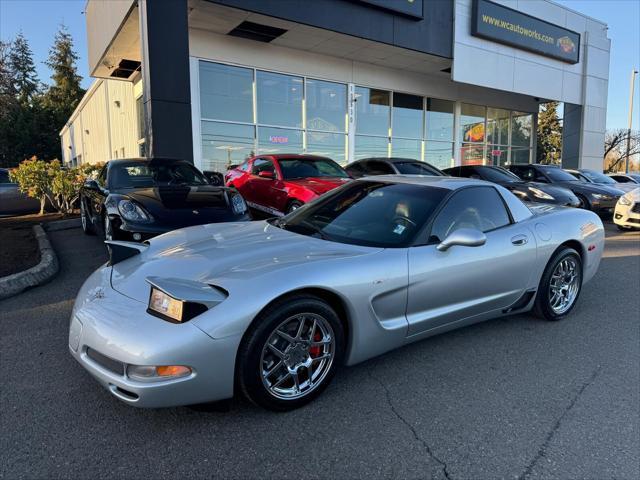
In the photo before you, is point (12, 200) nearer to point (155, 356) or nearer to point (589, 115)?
point (155, 356)

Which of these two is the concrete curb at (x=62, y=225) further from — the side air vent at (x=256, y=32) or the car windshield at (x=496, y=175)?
the car windshield at (x=496, y=175)

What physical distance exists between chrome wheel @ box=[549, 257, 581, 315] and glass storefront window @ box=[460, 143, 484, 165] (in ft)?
53.3

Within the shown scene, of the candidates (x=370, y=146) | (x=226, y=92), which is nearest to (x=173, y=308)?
(x=226, y=92)

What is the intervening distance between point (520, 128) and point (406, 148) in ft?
26.9

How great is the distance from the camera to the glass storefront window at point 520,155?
22.6 metres

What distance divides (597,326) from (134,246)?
417cm

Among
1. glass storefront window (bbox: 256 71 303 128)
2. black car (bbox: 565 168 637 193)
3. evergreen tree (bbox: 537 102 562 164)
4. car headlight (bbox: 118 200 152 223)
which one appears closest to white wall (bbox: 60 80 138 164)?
glass storefront window (bbox: 256 71 303 128)

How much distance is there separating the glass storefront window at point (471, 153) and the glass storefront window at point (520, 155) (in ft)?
9.26

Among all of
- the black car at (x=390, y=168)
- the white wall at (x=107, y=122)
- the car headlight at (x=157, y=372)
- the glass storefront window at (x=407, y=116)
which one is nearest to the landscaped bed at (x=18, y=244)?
the car headlight at (x=157, y=372)

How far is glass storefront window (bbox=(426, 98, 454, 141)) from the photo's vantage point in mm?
18344

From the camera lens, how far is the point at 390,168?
10.3 m

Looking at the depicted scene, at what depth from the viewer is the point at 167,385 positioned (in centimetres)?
221

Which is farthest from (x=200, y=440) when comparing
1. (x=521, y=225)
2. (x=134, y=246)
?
→ (x=521, y=225)

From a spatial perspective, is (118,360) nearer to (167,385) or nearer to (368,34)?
(167,385)
